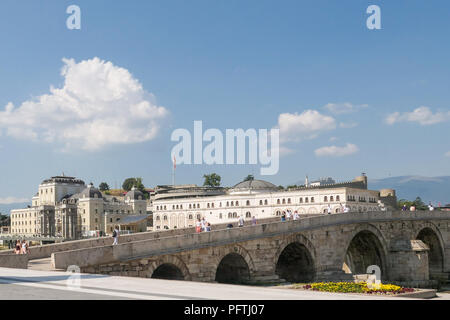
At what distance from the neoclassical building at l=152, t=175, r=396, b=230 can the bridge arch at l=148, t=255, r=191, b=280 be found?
47.3 m

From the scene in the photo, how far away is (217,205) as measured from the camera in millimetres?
91500

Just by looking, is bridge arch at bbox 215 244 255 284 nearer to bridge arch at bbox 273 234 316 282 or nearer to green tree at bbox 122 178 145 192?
bridge arch at bbox 273 234 316 282

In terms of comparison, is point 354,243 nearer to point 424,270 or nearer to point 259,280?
point 424,270

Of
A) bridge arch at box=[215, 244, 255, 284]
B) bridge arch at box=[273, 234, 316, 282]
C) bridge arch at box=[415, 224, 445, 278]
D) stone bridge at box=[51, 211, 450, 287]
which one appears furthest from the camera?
bridge arch at box=[415, 224, 445, 278]

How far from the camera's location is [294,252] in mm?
34688

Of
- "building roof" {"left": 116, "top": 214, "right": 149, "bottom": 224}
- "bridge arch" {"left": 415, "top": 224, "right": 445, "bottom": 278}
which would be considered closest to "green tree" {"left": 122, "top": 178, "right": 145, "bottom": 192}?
"building roof" {"left": 116, "top": 214, "right": 149, "bottom": 224}

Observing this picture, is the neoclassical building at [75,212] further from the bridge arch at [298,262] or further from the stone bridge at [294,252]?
the bridge arch at [298,262]

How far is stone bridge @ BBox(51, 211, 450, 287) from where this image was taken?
21188mm

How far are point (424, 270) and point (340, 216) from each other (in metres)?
9.60

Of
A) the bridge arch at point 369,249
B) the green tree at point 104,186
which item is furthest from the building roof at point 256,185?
the green tree at point 104,186

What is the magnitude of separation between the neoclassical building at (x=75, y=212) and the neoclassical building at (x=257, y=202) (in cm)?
1049

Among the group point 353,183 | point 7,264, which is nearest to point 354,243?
point 7,264

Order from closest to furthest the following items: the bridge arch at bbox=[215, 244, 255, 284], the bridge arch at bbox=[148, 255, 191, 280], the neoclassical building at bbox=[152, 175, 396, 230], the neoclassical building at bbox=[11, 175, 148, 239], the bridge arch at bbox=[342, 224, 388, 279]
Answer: the bridge arch at bbox=[148, 255, 191, 280] < the bridge arch at bbox=[215, 244, 255, 284] < the bridge arch at bbox=[342, 224, 388, 279] < the neoclassical building at bbox=[152, 175, 396, 230] < the neoclassical building at bbox=[11, 175, 148, 239]

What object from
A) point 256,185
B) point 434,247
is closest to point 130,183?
point 256,185
